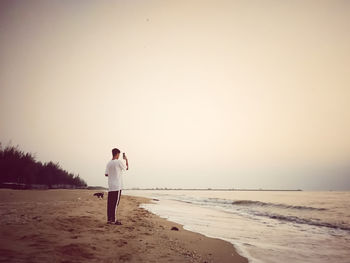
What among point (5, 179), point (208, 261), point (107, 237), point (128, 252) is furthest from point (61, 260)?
point (5, 179)

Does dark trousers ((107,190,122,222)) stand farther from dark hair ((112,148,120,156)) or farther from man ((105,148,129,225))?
dark hair ((112,148,120,156))

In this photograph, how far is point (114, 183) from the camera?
25.7 ft

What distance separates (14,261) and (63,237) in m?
1.64

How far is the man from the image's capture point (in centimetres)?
766

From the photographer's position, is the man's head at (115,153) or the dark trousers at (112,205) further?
the man's head at (115,153)

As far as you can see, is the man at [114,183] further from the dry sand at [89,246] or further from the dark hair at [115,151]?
the dry sand at [89,246]

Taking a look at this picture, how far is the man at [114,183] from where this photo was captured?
7.66m

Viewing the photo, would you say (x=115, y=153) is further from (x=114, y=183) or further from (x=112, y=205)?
(x=112, y=205)

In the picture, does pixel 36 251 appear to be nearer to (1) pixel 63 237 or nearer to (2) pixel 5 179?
(1) pixel 63 237

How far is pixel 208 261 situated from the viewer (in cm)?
517

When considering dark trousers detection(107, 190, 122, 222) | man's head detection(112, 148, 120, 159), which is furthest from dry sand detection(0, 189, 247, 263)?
man's head detection(112, 148, 120, 159)

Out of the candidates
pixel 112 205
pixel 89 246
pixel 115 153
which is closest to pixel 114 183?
pixel 112 205

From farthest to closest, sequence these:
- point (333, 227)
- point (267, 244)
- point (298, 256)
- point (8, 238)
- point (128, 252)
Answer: point (333, 227) < point (267, 244) < point (298, 256) < point (128, 252) < point (8, 238)

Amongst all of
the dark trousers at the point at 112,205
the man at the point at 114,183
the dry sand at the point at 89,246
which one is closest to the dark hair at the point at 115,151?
the man at the point at 114,183
